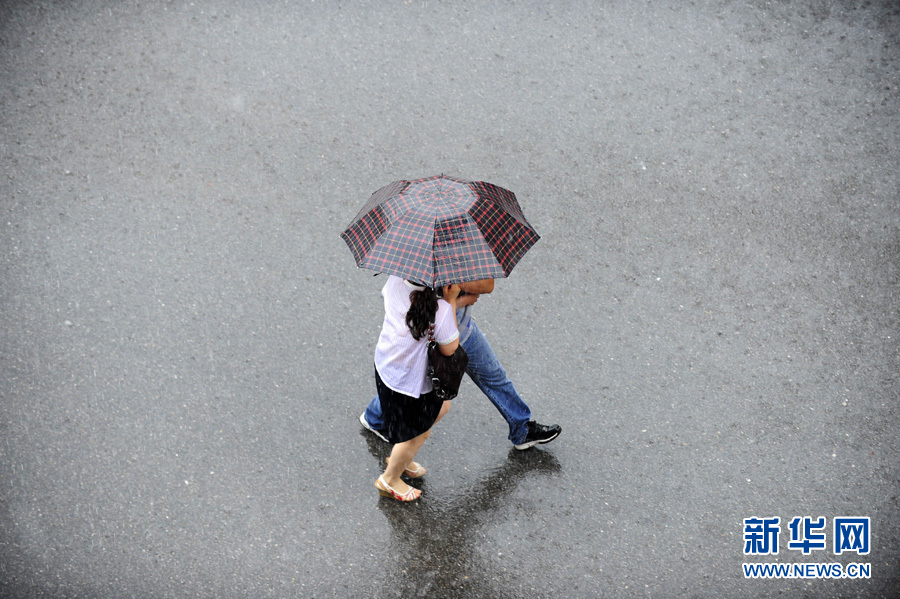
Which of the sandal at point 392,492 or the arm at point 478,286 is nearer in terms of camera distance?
the arm at point 478,286

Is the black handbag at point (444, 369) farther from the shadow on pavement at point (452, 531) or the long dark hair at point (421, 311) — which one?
the shadow on pavement at point (452, 531)

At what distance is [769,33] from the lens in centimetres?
658

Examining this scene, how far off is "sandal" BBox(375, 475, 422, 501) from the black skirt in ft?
1.37

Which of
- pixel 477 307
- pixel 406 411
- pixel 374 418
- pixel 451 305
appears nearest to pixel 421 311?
pixel 451 305

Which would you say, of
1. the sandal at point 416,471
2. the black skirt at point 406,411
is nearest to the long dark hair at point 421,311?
the black skirt at point 406,411

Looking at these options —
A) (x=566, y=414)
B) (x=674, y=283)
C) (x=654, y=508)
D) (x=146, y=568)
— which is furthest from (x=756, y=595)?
(x=146, y=568)

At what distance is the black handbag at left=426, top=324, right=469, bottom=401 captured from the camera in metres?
3.38

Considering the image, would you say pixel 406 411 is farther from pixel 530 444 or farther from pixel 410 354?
pixel 530 444

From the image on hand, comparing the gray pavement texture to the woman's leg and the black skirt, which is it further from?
the black skirt

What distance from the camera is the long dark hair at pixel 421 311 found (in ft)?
10.6

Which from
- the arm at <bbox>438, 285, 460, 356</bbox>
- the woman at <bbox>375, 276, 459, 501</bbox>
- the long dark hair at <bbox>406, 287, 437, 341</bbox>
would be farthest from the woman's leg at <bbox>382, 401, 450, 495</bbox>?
the long dark hair at <bbox>406, 287, 437, 341</bbox>

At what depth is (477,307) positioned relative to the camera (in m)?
5.09

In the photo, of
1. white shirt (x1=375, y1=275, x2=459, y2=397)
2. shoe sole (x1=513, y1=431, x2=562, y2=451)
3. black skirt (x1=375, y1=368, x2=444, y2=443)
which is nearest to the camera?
white shirt (x1=375, y1=275, x2=459, y2=397)

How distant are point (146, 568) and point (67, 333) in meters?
1.73
